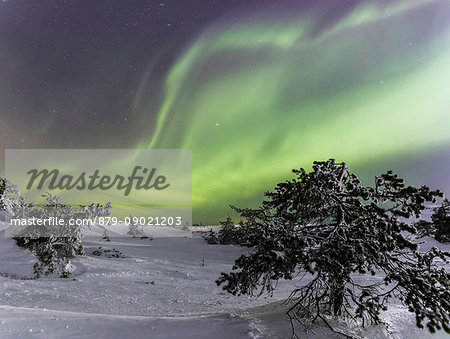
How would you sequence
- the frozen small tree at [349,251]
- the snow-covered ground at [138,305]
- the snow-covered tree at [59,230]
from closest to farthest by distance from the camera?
the frozen small tree at [349,251]
the snow-covered ground at [138,305]
the snow-covered tree at [59,230]

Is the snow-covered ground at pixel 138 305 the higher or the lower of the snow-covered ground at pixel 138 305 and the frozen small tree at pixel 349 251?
the lower

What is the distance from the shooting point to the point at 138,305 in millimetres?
9062

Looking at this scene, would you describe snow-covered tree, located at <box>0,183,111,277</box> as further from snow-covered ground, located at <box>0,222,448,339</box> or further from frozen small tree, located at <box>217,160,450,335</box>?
frozen small tree, located at <box>217,160,450,335</box>

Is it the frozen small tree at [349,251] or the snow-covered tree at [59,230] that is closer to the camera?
the frozen small tree at [349,251]

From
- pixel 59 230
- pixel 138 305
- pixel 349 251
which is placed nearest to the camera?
pixel 349 251

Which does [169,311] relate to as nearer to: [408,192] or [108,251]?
[408,192]

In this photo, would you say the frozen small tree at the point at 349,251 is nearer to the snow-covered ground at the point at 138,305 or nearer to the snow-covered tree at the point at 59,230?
the snow-covered ground at the point at 138,305

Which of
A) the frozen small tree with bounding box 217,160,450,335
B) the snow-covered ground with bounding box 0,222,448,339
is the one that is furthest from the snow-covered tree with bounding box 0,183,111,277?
the frozen small tree with bounding box 217,160,450,335

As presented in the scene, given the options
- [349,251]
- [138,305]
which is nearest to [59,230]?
[138,305]

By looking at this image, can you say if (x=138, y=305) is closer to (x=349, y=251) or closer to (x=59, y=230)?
(x=349, y=251)

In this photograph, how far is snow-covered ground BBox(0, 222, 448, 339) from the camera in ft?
17.4

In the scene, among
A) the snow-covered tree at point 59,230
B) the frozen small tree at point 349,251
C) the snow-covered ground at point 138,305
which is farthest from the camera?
the snow-covered tree at point 59,230

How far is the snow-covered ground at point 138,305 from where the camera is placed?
17.4ft

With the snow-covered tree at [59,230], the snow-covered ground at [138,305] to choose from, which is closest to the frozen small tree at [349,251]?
the snow-covered ground at [138,305]
